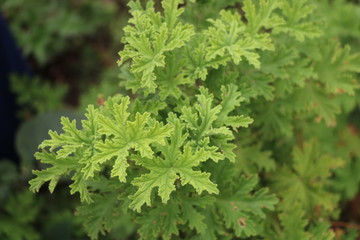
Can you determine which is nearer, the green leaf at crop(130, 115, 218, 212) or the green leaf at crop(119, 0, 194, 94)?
the green leaf at crop(130, 115, 218, 212)

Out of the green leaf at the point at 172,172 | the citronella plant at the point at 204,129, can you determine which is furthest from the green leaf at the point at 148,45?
the green leaf at the point at 172,172

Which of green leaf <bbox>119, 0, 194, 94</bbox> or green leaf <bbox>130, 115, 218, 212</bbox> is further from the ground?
green leaf <bbox>119, 0, 194, 94</bbox>

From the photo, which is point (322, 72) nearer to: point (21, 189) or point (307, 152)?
point (307, 152)

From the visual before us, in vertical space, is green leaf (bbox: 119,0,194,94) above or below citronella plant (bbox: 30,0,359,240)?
above

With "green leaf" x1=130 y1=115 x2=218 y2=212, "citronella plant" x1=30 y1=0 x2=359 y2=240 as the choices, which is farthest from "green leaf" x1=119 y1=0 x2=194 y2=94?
"green leaf" x1=130 y1=115 x2=218 y2=212

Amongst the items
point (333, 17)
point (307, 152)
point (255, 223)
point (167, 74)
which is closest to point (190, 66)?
point (167, 74)

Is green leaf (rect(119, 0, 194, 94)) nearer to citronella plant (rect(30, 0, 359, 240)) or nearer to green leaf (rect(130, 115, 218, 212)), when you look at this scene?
citronella plant (rect(30, 0, 359, 240))

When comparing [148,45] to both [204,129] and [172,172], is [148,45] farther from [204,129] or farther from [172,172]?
[172,172]

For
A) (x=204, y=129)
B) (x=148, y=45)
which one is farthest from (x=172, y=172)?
(x=148, y=45)
